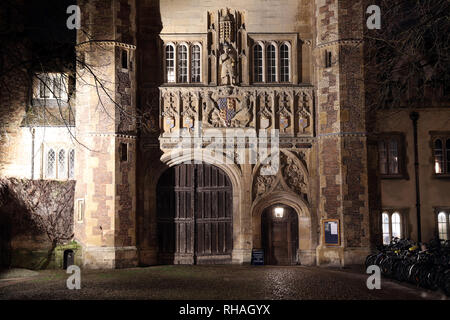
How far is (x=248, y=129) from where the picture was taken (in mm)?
19203

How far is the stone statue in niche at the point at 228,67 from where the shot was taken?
19.2 meters

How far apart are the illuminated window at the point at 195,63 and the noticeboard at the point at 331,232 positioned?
7.00 m

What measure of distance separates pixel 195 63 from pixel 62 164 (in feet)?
20.7

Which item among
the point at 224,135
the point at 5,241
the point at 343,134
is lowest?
the point at 5,241

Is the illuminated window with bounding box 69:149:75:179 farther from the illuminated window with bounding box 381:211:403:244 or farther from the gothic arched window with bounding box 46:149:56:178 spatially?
the illuminated window with bounding box 381:211:403:244

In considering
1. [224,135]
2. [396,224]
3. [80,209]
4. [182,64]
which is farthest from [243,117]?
[396,224]

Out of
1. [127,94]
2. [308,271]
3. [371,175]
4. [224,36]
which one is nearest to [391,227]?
[371,175]

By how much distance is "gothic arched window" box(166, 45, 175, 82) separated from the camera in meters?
19.6

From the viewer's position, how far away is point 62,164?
20094 millimetres

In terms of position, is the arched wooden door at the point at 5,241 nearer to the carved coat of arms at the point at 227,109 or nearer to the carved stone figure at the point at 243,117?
the carved coat of arms at the point at 227,109

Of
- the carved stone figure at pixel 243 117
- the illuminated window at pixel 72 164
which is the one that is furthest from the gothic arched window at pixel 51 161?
the carved stone figure at pixel 243 117

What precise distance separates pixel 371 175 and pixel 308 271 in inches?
163

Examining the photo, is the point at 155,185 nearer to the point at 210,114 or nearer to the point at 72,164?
the point at 210,114

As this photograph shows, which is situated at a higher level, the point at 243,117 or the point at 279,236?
the point at 243,117
